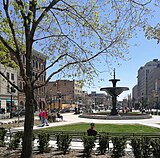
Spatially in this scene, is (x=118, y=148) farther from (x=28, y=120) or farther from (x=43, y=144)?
(x=28, y=120)

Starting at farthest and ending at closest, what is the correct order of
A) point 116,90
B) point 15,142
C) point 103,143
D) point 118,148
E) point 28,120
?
point 116,90 < point 15,142 < point 103,143 < point 118,148 < point 28,120

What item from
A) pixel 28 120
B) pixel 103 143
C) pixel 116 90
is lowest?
pixel 103 143

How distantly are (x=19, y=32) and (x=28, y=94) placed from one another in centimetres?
291

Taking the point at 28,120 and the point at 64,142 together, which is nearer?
the point at 28,120

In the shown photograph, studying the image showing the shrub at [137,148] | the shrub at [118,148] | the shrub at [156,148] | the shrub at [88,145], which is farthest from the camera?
the shrub at [88,145]

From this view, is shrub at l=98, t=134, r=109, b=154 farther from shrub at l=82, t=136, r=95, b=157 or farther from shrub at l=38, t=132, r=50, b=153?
shrub at l=38, t=132, r=50, b=153

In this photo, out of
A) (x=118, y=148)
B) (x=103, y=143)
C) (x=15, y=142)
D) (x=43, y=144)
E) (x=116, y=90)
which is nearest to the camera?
(x=118, y=148)

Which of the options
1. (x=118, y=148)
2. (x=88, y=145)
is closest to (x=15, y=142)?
(x=88, y=145)

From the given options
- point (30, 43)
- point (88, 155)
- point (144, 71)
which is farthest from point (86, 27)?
point (144, 71)

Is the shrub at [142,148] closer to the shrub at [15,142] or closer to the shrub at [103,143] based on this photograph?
the shrub at [103,143]

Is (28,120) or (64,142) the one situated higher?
(28,120)

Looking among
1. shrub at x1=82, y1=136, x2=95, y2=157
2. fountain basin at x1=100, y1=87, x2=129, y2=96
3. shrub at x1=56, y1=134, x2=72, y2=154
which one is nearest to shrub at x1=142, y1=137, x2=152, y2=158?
shrub at x1=82, y1=136, x2=95, y2=157

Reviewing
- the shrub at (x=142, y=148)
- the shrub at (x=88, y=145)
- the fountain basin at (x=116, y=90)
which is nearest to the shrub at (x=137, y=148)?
the shrub at (x=142, y=148)

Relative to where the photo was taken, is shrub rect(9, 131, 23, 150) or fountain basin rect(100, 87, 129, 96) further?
fountain basin rect(100, 87, 129, 96)
